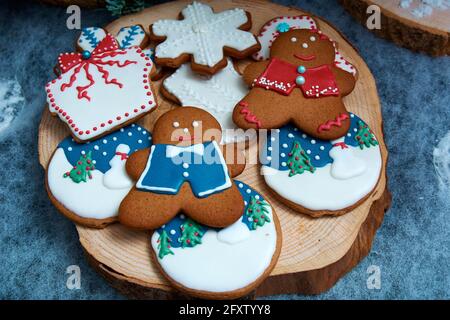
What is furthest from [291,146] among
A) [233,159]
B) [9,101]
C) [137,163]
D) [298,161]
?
[9,101]

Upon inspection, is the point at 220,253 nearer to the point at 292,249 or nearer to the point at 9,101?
the point at 292,249

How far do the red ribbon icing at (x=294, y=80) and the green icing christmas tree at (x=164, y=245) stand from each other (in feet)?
1.55

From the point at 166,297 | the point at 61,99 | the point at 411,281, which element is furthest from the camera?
the point at 411,281

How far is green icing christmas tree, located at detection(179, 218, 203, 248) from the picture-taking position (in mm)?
1386

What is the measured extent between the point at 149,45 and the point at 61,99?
1.09 feet

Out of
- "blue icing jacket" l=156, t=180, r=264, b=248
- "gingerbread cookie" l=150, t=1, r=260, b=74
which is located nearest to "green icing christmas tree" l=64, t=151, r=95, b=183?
"blue icing jacket" l=156, t=180, r=264, b=248

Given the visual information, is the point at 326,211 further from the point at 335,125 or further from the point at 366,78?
the point at 366,78

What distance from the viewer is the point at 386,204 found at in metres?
1.59

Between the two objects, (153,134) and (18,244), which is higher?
(153,134)

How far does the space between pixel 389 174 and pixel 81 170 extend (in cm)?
94

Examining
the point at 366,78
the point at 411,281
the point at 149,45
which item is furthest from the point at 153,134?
the point at 411,281

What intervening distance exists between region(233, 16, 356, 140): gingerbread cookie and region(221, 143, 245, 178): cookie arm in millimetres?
67

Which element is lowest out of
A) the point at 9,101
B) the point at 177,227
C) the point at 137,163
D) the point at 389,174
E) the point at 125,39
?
the point at 389,174

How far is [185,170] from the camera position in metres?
1.41
